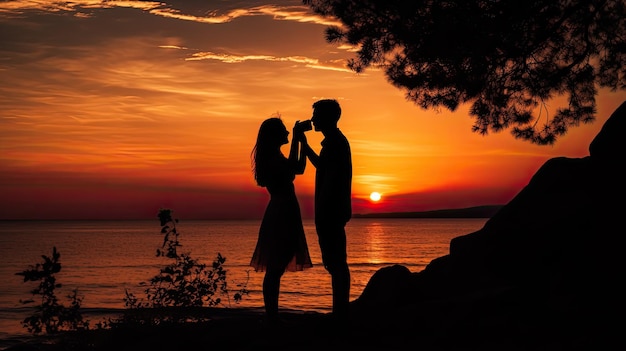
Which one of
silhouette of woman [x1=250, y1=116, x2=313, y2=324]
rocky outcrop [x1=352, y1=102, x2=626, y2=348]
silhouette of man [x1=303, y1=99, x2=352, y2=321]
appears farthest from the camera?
rocky outcrop [x1=352, y1=102, x2=626, y2=348]

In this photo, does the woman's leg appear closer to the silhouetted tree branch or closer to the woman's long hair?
the woman's long hair

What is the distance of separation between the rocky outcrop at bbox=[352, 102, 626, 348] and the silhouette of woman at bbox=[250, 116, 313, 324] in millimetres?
1920

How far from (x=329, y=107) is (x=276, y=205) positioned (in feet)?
4.59

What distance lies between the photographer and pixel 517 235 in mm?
10305

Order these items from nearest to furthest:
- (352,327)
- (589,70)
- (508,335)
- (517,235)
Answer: (508,335), (352,327), (517,235), (589,70)

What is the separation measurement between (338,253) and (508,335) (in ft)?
7.06

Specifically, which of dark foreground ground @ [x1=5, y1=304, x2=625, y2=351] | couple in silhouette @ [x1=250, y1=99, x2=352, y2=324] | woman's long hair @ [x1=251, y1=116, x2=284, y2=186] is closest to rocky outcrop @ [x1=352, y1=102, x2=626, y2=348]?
dark foreground ground @ [x1=5, y1=304, x2=625, y2=351]

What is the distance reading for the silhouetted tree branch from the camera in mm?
9992

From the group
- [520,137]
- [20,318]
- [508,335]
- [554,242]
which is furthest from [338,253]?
[20,318]

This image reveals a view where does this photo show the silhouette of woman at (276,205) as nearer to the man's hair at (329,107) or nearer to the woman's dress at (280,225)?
the woman's dress at (280,225)

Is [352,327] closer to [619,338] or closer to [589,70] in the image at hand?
[619,338]

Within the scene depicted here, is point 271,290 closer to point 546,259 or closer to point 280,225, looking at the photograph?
point 280,225

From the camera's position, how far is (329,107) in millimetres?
6770

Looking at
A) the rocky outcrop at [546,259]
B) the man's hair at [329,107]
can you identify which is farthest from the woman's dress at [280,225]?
the rocky outcrop at [546,259]
